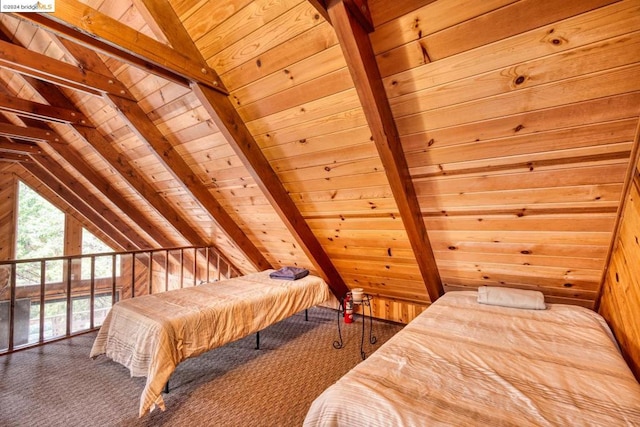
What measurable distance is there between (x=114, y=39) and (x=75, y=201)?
4.87 meters

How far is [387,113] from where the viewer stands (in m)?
1.65

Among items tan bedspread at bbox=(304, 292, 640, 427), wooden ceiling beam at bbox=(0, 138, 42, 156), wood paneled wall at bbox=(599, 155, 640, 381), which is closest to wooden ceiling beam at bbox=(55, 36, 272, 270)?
tan bedspread at bbox=(304, 292, 640, 427)

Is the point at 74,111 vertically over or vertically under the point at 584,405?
over

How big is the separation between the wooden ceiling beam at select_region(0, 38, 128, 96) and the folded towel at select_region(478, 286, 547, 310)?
10.6 feet

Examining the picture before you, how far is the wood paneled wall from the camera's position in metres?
1.47

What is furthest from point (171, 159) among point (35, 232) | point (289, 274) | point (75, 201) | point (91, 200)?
point (35, 232)

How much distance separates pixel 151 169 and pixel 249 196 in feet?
4.47

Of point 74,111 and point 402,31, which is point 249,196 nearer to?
point 74,111

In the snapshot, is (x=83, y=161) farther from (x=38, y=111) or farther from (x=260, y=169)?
(x=260, y=169)

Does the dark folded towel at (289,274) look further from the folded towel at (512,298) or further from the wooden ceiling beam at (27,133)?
the wooden ceiling beam at (27,133)

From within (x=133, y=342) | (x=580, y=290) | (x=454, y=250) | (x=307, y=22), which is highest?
(x=307, y=22)

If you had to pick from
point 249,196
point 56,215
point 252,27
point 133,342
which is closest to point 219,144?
point 249,196

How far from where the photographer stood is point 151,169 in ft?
11.5

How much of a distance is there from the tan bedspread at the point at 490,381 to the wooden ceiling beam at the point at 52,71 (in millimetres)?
2552
